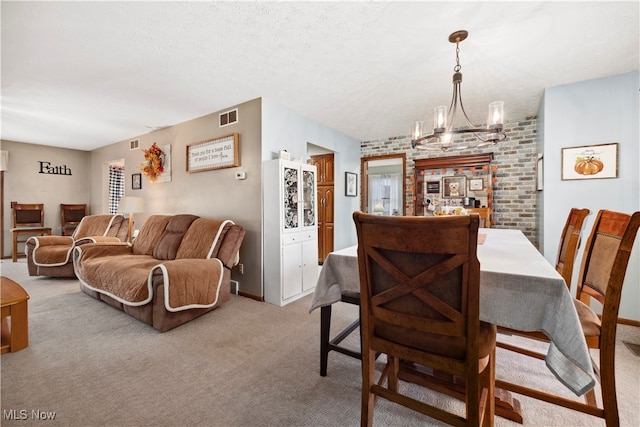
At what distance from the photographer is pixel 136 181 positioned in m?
5.01

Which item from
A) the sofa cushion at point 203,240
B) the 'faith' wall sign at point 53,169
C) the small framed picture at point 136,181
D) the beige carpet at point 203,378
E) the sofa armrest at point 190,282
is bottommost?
the beige carpet at point 203,378

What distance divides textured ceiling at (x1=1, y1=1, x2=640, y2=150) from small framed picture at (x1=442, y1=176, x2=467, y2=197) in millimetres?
1211

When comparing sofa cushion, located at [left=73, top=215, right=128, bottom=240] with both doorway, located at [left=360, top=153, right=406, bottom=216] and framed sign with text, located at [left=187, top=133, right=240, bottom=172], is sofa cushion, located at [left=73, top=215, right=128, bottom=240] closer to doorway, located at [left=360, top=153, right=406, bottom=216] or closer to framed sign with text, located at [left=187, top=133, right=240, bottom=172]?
framed sign with text, located at [left=187, top=133, right=240, bottom=172]

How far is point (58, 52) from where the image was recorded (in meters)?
2.28

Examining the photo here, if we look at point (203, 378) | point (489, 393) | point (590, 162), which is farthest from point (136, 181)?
point (590, 162)

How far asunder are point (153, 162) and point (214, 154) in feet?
4.65

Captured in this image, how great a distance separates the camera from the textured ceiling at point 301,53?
180 centimetres

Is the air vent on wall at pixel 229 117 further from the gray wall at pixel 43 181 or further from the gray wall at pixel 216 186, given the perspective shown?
the gray wall at pixel 43 181

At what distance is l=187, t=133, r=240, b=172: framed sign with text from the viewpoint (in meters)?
3.51

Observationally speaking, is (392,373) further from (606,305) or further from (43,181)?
(43,181)

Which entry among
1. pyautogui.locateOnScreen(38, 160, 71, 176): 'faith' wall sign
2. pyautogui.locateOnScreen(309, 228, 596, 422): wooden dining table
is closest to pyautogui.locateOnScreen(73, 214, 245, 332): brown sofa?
pyautogui.locateOnScreen(309, 228, 596, 422): wooden dining table

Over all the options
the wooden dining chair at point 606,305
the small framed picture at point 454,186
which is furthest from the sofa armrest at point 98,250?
the small framed picture at point 454,186

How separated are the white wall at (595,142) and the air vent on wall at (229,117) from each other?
3537 millimetres

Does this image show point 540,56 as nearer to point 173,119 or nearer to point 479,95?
point 479,95
